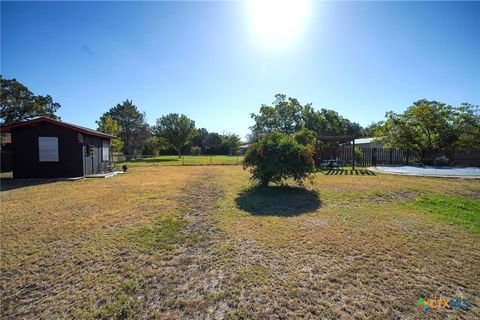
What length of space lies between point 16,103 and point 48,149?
2237cm

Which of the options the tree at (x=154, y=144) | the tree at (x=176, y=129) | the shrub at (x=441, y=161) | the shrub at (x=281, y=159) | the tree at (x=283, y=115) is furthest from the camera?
Result: the tree at (x=176, y=129)

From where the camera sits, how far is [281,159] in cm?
816

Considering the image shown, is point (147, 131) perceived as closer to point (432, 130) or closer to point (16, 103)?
point (16, 103)

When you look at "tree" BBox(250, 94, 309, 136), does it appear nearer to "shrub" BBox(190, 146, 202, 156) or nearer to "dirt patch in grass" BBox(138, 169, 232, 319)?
"shrub" BBox(190, 146, 202, 156)

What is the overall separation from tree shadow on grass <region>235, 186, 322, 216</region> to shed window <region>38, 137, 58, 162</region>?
1052cm

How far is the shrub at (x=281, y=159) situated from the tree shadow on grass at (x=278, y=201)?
0.55 meters

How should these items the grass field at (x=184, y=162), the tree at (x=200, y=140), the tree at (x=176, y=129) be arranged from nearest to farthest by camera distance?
the grass field at (x=184, y=162)
the tree at (x=176, y=129)
the tree at (x=200, y=140)

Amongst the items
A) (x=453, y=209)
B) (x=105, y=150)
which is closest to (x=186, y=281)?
(x=453, y=209)

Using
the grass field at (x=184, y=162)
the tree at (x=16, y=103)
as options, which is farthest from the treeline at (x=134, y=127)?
the grass field at (x=184, y=162)

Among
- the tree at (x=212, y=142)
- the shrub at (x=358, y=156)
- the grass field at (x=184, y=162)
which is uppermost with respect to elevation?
the tree at (x=212, y=142)

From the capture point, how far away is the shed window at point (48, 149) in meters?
11.4

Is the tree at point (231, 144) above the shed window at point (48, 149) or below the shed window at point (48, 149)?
above

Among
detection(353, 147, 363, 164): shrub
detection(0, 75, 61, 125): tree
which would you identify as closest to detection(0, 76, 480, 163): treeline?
detection(0, 75, 61, 125): tree

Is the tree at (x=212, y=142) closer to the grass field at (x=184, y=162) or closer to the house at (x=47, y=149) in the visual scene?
the grass field at (x=184, y=162)
